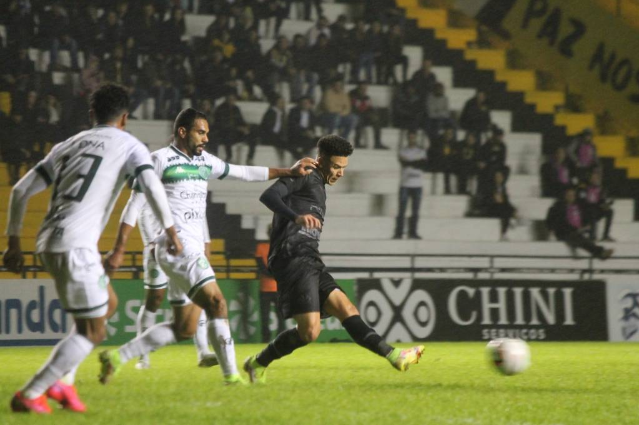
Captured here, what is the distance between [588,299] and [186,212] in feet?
31.3

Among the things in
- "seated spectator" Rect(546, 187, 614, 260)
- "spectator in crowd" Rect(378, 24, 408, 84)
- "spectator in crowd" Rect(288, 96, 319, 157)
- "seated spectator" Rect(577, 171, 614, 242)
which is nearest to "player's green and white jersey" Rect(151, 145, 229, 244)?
"spectator in crowd" Rect(288, 96, 319, 157)

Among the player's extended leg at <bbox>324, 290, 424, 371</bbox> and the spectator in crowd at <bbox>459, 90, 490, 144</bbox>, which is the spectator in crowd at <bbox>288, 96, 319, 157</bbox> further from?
the player's extended leg at <bbox>324, 290, 424, 371</bbox>

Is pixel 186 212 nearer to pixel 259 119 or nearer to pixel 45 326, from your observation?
pixel 45 326

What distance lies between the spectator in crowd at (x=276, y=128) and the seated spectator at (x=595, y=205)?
18.0ft

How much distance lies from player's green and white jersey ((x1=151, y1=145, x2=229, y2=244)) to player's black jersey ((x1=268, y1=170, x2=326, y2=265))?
54cm

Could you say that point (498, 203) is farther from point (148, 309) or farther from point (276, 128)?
point (148, 309)

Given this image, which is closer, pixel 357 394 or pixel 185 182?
pixel 357 394

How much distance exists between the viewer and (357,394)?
6.88 m

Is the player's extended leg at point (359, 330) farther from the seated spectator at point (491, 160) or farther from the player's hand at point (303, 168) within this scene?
the seated spectator at point (491, 160)

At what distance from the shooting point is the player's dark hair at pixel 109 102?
5.66 metres

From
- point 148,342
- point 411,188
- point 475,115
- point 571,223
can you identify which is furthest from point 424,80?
point 148,342

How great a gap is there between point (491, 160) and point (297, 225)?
42.5 feet

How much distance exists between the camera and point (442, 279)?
48.6 ft

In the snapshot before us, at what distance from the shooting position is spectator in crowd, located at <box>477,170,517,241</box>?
19.8 m
